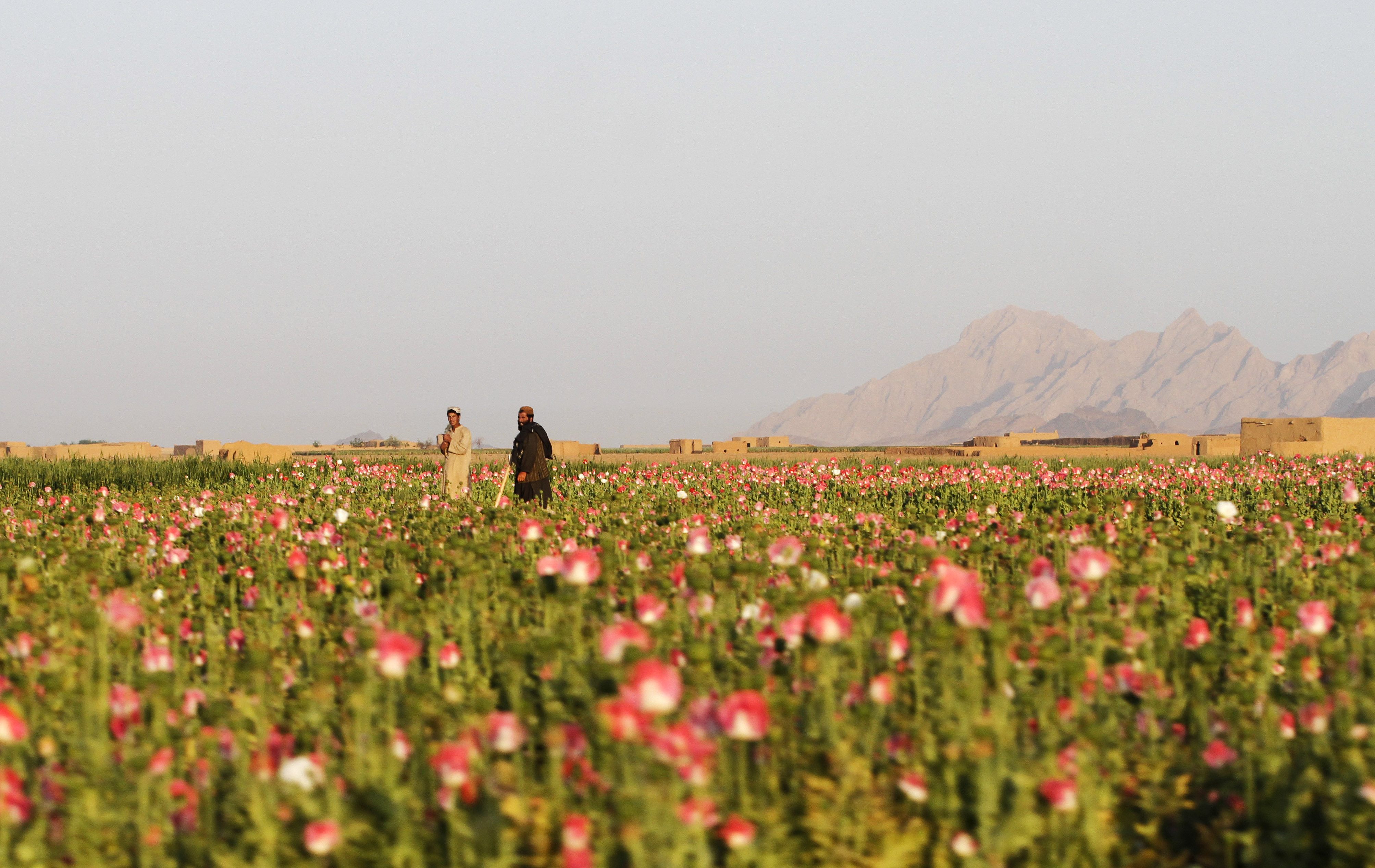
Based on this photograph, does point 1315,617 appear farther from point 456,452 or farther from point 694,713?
point 456,452

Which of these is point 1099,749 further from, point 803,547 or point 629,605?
point 803,547

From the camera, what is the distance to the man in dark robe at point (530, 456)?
13961mm

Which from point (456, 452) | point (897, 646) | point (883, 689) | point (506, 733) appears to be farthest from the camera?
point (456, 452)

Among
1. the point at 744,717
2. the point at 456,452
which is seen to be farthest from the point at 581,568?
the point at 456,452

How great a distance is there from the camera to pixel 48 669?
4.29 m

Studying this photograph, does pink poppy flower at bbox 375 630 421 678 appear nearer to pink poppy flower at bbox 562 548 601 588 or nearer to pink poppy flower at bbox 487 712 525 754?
pink poppy flower at bbox 487 712 525 754

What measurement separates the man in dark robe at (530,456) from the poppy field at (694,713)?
6835mm

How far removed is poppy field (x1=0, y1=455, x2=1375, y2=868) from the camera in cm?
313

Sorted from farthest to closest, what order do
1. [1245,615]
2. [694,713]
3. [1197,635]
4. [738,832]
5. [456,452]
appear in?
[456,452] < [1245,615] < [1197,635] < [694,713] < [738,832]

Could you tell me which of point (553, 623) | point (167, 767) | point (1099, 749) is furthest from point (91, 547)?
point (1099, 749)

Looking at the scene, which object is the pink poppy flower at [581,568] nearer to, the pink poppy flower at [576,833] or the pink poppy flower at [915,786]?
the pink poppy flower at [576,833]

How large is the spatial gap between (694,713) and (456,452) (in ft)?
44.3

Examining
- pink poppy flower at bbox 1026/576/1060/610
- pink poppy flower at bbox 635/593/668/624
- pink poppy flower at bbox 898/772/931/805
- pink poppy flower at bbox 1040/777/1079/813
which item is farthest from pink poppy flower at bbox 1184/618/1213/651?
pink poppy flower at bbox 635/593/668/624

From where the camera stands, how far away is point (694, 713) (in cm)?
301
